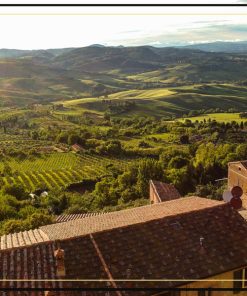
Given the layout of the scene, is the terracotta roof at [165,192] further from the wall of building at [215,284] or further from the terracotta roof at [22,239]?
the wall of building at [215,284]

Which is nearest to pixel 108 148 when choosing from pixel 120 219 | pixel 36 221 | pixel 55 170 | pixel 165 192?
pixel 55 170

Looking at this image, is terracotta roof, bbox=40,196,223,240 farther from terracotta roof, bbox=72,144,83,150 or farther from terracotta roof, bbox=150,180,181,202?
terracotta roof, bbox=72,144,83,150

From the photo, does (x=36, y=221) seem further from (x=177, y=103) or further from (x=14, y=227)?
(x=177, y=103)

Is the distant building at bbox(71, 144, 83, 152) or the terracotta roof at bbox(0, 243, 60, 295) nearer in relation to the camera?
the terracotta roof at bbox(0, 243, 60, 295)

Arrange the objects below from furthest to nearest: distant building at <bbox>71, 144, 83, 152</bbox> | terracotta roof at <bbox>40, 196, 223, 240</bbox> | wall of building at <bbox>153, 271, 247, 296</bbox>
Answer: distant building at <bbox>71, 144, 83, 152</bbox> < terracotta roof at <bbox>40, 196, 223, 240</bbox> < wall of building at <bbox>153, 271, 247, 296</bbox>

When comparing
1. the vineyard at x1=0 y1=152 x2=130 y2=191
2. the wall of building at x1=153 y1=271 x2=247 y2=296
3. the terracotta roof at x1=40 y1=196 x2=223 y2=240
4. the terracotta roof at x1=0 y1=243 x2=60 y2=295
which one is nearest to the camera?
the terracotta roof at x1=0 y1=243 x2=60 y2=295

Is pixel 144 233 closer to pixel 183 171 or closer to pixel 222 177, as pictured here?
pixel 183 171

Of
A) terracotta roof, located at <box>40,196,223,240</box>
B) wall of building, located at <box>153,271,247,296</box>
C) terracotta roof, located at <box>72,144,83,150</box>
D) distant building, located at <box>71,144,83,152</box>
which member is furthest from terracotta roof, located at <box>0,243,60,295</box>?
terracotta roof, located at <box>72,144,83,150</box>

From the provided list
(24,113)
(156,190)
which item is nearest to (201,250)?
(156,190)
